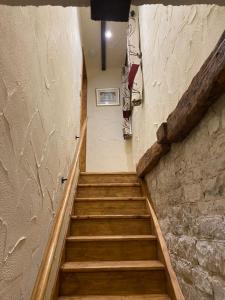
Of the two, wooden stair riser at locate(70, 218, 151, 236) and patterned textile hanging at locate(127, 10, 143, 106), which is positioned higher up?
patterned textile hanging at locate(127, 10, 143, 106)

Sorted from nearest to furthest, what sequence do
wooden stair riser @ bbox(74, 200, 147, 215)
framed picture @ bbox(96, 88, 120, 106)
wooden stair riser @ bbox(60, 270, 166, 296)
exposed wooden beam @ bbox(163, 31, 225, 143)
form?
exposed wooden beam @ bbox(163, 31, 225, 143), wooden stair riser @ bbox(60, 270, 166, 296), wooden stair riser @ bbox(74, 200, 147, 215), framed picture @ bbox(96, 88, 120, 106)

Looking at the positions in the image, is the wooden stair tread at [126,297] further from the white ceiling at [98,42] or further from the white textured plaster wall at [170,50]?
the white ceiling at [98,42]

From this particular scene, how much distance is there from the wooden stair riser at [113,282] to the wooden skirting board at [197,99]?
3.19 feet

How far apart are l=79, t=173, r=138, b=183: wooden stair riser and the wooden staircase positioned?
43cm

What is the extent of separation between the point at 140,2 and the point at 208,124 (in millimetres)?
814

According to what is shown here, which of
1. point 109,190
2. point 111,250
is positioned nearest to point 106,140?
point 109,190

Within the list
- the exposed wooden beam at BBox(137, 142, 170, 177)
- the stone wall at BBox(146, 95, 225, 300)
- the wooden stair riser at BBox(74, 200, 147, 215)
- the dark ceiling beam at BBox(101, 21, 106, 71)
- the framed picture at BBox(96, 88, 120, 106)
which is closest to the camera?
the stone wall at BBox(146, 95, 225, 300)

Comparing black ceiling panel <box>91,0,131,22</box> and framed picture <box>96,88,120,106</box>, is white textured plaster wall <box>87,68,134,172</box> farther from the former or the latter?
black ceiling panel <box>91,0,131,22</box>

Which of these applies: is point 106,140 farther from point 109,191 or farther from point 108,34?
point 109,191

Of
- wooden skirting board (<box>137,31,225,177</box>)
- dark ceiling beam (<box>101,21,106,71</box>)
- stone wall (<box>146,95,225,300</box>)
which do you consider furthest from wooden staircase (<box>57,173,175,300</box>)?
dark ceiling beam (<box>101,21,106,71</box>)

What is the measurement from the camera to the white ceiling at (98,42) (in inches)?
171

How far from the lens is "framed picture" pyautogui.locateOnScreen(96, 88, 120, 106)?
5.23m

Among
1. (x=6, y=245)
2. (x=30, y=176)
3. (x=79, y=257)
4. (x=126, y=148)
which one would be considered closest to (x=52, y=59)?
(x=30, y=176)

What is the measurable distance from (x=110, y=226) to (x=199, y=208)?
119cm
